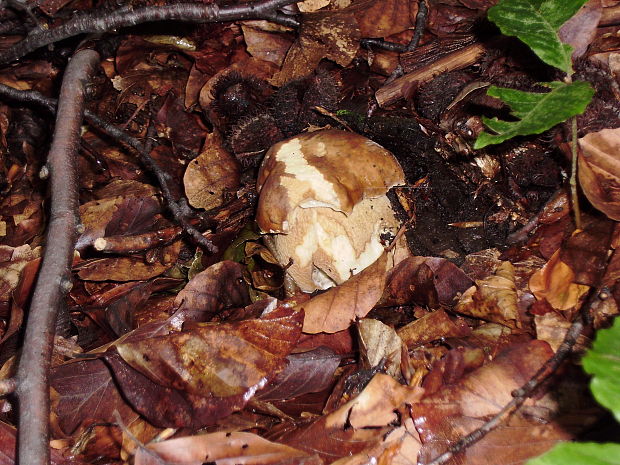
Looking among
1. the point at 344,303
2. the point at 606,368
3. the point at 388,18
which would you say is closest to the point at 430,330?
the point at 344,303

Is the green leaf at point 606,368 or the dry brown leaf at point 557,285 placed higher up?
the green leaf at point 606,368

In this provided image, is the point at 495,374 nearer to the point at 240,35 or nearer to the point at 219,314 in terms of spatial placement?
the point at 219,314

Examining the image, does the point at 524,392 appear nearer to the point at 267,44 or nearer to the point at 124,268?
the point at 124,268

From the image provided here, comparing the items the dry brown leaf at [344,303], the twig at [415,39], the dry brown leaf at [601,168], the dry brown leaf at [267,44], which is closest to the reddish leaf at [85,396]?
the dry brown leaf at [344,303]

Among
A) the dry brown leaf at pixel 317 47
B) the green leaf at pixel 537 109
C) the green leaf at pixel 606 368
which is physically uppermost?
the dry brown leaf at pixel 317 47

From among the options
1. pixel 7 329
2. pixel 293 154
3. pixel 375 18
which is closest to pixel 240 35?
pixel 375 18

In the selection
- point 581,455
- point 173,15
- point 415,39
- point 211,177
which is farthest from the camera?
point 415,39

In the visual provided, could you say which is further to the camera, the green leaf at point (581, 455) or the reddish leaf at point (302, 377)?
the reddish leaf at point (302, 377)

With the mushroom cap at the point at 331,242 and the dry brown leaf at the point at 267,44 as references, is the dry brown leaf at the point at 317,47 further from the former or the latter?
the mushroom cap at the point at 331,242
